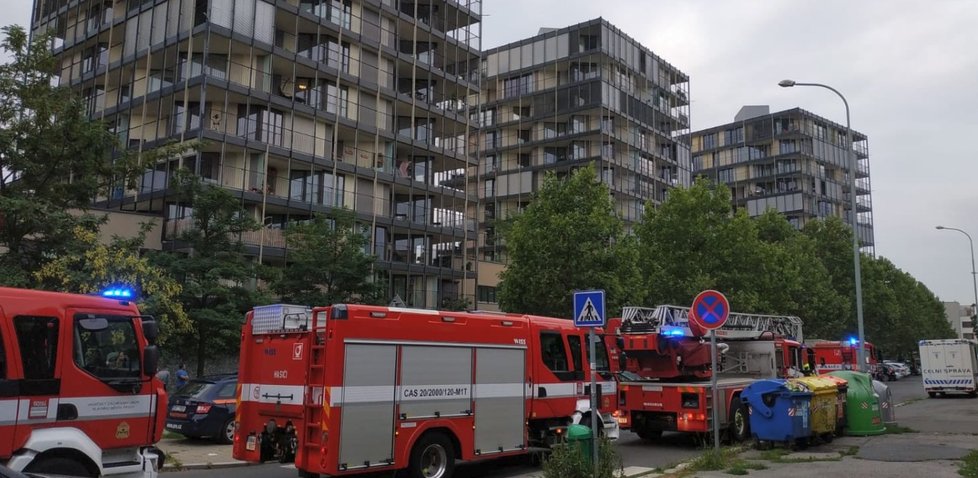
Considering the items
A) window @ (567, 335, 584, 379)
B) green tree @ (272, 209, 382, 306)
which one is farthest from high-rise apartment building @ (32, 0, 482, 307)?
window @ (567, 335, 584, 379)

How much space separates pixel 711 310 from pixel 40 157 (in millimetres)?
14062

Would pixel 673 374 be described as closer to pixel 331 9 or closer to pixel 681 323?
pixel 681 323

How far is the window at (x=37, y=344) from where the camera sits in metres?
8.27

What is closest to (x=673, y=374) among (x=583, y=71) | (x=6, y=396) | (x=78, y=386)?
(x=78, y=386)

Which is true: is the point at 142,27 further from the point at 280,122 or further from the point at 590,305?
the point at 590,305

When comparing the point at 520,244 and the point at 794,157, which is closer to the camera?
the point at 520,244

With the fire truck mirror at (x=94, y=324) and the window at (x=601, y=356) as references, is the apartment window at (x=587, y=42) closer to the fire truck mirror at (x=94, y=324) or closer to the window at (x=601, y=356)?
the window at (x=601, y=356)

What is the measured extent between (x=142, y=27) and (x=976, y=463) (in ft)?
119

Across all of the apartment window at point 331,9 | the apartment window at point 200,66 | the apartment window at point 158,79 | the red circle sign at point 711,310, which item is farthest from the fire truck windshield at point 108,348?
the apartment window at point 331,9

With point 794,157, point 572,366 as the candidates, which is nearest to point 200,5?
point 572,366

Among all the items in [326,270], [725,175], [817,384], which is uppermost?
[725,175]

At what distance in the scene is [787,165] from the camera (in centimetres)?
8638

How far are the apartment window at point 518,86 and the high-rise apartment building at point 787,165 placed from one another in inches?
1192

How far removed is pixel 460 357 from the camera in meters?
11.3
